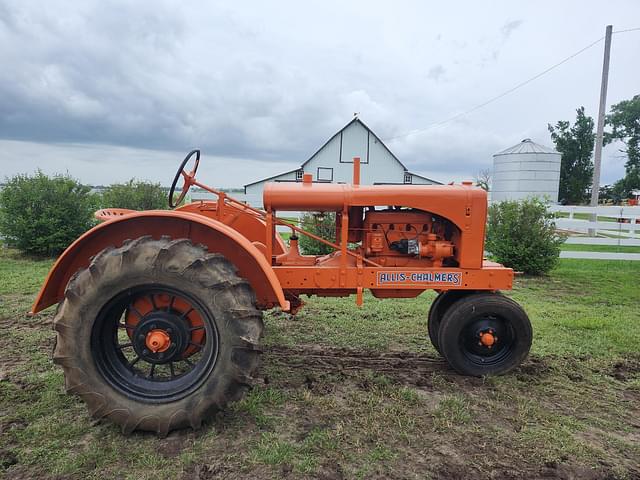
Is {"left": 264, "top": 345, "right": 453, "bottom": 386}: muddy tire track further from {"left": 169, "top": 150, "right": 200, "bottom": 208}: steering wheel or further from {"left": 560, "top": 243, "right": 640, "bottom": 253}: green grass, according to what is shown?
{"left": 560, "top": 243, "right": 640, "bottom": 253}: green grass

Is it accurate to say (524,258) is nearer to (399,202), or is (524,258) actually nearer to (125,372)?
(399,202)

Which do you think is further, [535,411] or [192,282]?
[535,411]

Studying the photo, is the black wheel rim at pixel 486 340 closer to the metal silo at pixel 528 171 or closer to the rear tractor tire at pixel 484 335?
the rear tractor tire at pixel 484 335

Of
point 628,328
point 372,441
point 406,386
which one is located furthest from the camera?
point 628,328

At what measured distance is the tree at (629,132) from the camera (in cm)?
2889

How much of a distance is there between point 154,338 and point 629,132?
35491mm

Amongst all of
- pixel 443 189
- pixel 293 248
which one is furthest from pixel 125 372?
pixel 443 189

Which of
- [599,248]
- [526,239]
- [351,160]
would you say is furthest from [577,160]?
[526,239]

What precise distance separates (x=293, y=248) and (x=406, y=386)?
4.47 ft

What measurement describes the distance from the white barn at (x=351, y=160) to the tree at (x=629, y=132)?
17.2 meters

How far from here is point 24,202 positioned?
903 centimetres

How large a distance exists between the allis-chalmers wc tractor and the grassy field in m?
0.23

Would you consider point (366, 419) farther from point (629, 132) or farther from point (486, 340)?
point (629, 132)

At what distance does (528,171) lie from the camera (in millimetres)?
22812
